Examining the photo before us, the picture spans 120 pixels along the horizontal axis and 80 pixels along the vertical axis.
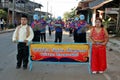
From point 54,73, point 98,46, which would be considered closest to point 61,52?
point 54,73

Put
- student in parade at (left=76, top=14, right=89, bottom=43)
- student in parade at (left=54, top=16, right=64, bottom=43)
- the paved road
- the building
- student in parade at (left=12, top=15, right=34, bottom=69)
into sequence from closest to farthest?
the paved road
student in parade at (left=12, top=15, right=34, bottom=69)
student in parade at (left=76, top=14, right=89, bottom=43)
student in parade at (left=54, top=16, right=64, bottom=43)
the building

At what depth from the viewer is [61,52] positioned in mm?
10391

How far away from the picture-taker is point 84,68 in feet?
37.4

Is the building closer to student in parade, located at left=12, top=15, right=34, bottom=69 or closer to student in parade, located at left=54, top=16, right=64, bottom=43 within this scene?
student in parade, located at left=54, top=16, right=64, bottom=43

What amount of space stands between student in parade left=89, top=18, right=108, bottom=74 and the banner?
0.24 metres

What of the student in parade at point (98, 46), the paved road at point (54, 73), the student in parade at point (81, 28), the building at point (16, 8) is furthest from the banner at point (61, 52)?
the building at point (16, 8)

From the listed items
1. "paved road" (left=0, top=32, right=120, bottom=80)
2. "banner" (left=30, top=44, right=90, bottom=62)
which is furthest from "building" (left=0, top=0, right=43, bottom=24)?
"banner" (left=30, top=44, right=90, bottom=62)

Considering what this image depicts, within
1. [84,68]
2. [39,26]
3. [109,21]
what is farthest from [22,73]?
[109,21]

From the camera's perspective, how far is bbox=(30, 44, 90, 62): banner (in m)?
10.3

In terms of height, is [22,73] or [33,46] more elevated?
[33,46]

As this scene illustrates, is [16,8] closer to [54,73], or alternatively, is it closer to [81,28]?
[81,28]

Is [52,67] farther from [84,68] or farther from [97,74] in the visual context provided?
[97,74]

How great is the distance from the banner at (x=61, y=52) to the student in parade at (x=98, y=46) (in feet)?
0.78

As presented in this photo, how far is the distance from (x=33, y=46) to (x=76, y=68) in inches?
70.2
